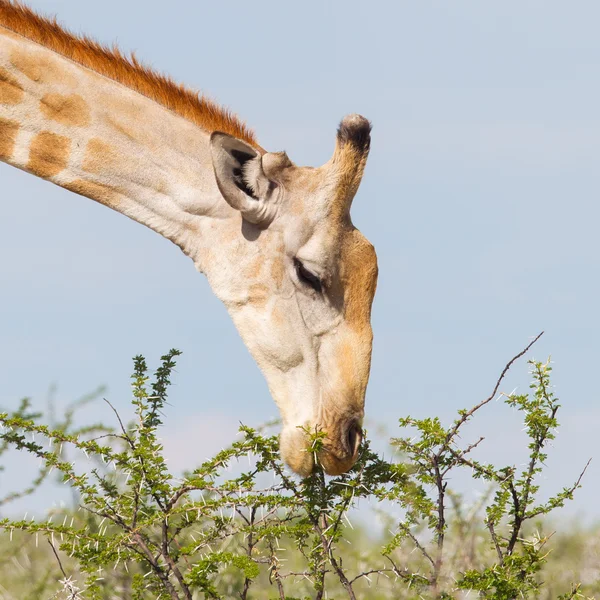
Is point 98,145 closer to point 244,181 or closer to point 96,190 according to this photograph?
point 96,190

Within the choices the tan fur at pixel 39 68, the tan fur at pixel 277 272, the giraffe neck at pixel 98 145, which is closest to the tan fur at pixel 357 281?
the tan fur at pixel 277 272

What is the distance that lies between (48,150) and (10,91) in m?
0.53

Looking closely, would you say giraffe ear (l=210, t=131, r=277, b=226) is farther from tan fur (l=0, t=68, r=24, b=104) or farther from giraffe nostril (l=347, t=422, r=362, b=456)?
tan fur (l=0, t=68, r=24, b=104)

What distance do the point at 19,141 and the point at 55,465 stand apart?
110 inches

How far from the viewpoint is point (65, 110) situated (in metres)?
7.02

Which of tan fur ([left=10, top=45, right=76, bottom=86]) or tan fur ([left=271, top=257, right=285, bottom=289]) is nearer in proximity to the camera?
tan fur ([left=271, top=257, right=285, bottom=289])

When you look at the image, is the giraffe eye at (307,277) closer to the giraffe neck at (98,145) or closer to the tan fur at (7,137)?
the giraffe neck at (98,145)

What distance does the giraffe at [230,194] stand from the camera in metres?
6.44

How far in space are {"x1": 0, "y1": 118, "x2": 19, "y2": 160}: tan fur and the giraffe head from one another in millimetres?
1727

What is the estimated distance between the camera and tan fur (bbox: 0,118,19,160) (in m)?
7.03

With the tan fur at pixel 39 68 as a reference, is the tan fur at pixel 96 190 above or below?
below

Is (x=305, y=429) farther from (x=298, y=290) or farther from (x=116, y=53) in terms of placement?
(x=116, y=53)

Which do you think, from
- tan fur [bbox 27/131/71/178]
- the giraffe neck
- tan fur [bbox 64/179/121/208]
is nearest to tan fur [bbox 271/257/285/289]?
the giraffe neck

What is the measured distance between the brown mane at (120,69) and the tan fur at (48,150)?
2.16 ft
